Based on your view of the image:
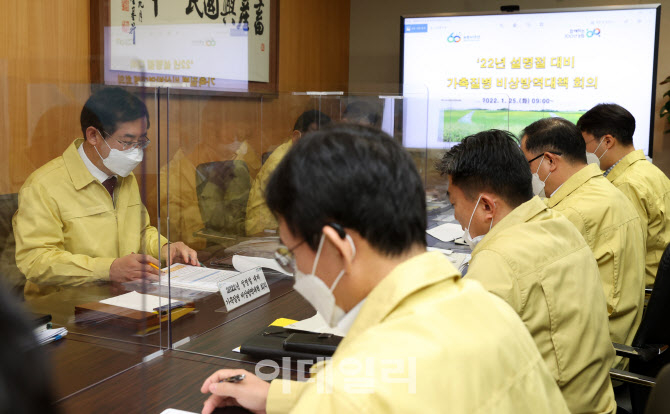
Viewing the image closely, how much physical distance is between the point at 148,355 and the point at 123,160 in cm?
52

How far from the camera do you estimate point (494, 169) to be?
1.65 metres

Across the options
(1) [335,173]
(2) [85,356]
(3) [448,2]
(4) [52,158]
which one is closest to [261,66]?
(3) [448,2]

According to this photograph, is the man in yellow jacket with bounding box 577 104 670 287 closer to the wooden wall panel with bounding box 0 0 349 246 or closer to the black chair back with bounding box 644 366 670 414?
the wooden wall panel with bounding box 0 0 349 246

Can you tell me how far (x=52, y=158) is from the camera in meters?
1.66

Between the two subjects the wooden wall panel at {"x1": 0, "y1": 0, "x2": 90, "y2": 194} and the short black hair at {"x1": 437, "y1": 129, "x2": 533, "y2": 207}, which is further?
the short black hair at {"x1": 437, "y1": 129, "x2": 533, "y2": 207}

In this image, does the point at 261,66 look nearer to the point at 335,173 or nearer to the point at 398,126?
the point at 398,126

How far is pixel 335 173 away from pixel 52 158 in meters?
1.16

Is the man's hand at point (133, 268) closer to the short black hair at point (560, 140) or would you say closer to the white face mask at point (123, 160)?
the white face mask at point (123, 160)

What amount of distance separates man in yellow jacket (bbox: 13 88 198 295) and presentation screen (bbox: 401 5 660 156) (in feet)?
11.0

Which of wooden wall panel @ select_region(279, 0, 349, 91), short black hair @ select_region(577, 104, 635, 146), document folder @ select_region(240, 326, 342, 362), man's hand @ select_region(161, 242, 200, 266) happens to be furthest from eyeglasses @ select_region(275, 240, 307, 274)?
wooden wall panel @ select_region(279, 0, 349, 91)

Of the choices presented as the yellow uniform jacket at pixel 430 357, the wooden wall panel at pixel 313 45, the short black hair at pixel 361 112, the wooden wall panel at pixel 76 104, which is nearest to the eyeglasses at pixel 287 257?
the yellow uniform jacket at pixel 430 357

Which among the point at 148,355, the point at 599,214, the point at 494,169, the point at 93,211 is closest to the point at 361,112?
the point at 599,214

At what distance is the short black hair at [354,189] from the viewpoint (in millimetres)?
782

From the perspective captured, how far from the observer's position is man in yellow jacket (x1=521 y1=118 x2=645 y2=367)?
2.14 metres
